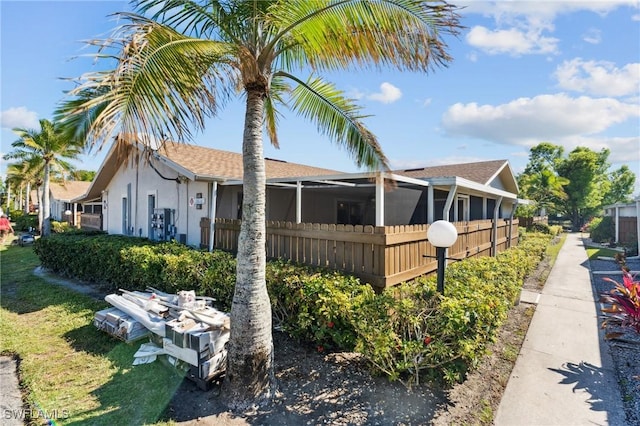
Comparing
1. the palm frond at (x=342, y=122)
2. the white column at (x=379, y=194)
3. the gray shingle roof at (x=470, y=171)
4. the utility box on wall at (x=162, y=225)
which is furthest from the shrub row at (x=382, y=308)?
the gray shingle roof at (x=470, y=171)

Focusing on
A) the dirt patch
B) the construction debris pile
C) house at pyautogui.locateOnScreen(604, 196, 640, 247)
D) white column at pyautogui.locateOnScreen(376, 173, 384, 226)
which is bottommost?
the dirt patch

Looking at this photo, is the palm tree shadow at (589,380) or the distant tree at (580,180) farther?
the distant tree at (580,180)

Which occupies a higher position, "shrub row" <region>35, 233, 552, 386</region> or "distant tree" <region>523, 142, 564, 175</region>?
"distant tree" <region>523, 142, 564, 175</region>

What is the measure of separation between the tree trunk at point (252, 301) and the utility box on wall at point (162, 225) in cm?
767

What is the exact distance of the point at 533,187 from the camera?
110 ft

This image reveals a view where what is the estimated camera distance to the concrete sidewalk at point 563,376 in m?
3.70

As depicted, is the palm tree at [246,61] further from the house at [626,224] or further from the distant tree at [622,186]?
the distant tree at [622,186]

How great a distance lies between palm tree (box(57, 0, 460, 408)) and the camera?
3.39 meters

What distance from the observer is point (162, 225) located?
10.8 meters

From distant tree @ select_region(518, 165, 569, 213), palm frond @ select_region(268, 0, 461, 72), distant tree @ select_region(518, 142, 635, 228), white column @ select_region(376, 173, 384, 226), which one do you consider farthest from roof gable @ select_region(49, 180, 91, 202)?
distant tree @ select_region(518, 142, 635, 228)

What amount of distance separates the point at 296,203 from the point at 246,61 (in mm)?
5729

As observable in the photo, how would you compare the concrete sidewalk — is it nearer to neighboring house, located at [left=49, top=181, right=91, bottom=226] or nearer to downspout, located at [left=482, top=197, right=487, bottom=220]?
downspout, located at [left=482, top=197, right=487, bottom=220]

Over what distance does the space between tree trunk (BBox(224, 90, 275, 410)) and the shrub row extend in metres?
0.92

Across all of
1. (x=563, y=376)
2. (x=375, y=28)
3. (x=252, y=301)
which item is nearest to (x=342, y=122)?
(x=375, y=28)
